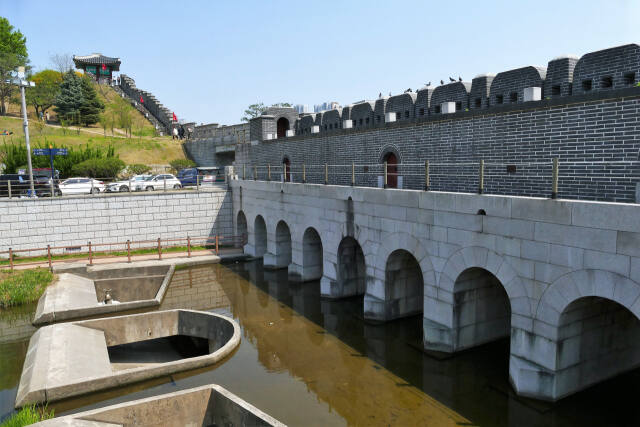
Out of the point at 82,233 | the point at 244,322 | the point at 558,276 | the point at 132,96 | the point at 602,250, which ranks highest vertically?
the point at 132,96

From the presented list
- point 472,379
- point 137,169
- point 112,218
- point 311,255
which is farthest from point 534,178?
point 137,169

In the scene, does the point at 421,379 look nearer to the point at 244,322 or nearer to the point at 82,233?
the point at 244,322

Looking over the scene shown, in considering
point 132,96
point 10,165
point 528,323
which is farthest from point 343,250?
point 132,96

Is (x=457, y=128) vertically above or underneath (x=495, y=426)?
above

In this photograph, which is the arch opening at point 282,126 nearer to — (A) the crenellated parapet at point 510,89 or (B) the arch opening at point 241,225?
(B) the arch opening at point 241,225

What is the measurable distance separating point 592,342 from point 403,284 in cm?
530

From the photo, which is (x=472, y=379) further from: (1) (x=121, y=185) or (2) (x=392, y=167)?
(1) (x=121, y=185)

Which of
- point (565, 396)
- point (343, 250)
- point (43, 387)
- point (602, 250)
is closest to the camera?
point (602, 250)

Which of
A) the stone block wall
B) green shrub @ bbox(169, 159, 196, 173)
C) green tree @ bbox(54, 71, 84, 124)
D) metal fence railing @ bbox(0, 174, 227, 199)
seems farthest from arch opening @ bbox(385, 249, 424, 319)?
green tree @ bbox(54, 71, 84, 124)

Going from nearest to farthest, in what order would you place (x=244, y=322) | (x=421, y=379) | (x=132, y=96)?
(x=421, y=379)
(x=244, y=322)
(x=132, y=96)

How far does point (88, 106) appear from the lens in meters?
50.6

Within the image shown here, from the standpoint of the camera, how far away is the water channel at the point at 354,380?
8.23 meters

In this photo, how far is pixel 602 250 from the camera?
7074 mm

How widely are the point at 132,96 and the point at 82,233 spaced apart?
48.5 meters
